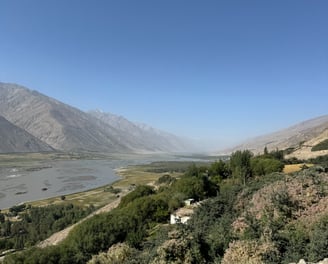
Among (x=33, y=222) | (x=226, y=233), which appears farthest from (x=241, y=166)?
(x=33, y=222)

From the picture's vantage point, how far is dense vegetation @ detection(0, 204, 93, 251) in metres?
49.1

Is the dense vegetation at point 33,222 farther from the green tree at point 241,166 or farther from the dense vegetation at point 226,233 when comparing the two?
the green tree at point 241,166

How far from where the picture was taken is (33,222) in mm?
59812

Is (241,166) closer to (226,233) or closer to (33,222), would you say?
(226,233)

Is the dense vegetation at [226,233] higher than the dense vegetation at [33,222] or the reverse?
higher

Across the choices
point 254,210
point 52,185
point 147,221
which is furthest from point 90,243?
point 52,185

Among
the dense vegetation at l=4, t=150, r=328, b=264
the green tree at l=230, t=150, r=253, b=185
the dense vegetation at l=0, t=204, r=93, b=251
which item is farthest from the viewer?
the dense vegetation at l=0, t=204, r=93, b=251

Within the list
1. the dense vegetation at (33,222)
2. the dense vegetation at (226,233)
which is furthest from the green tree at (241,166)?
the dense vegetation at (33,222)

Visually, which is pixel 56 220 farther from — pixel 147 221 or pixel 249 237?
pixel 249 237

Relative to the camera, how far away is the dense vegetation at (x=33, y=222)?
161 feet

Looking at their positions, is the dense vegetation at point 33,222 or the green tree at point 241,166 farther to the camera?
the dense vegetation at point 33,222

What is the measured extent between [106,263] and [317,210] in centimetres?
1080

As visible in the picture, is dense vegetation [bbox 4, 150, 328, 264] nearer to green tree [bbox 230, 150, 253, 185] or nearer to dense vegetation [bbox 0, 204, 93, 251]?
green tree [bbox 230, 150, 253, 185]

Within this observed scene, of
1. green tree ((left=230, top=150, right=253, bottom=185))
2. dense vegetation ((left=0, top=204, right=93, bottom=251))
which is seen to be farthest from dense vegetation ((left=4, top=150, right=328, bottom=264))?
dense vegetation ((left=0, top=204, right=93, bottom=251))
